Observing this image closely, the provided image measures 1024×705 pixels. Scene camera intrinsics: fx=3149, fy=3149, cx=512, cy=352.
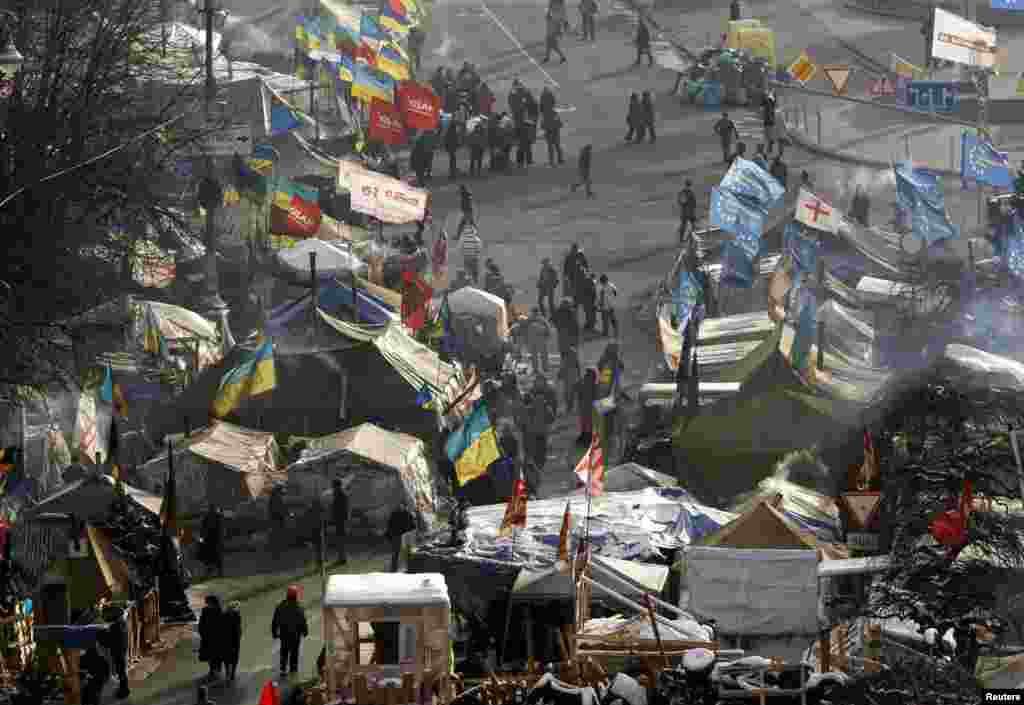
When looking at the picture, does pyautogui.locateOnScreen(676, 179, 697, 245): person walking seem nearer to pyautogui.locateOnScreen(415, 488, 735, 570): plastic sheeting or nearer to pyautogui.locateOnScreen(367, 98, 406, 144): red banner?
pyautogui.locateOnScreen(367, 98, 406, 144): red banner

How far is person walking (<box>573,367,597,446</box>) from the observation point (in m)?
41.8

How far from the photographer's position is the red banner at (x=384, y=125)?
52.7 meters

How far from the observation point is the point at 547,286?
4912cm

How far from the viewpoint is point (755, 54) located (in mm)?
64188

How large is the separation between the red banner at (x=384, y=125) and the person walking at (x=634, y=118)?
8080 millimetres

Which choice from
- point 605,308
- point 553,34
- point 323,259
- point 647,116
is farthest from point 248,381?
point 553,34

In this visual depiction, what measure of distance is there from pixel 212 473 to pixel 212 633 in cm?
651

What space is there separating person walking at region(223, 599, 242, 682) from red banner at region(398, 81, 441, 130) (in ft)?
75.8

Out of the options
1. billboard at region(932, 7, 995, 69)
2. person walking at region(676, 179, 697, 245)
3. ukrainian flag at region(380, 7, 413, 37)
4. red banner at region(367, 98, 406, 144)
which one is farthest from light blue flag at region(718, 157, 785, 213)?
ukrainian flag at region(380, 7, 413, 37)

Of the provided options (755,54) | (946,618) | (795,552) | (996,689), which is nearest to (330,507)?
(795,552)

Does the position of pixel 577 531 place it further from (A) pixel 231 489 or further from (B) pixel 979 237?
(B) pixel 979 237

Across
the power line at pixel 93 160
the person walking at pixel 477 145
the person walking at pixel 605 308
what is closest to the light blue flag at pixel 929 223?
the person walking at pixel 605 308

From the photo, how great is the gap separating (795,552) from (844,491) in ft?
15.2

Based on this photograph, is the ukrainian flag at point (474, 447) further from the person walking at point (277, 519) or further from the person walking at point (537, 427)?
the person walking at point (537, 427)
